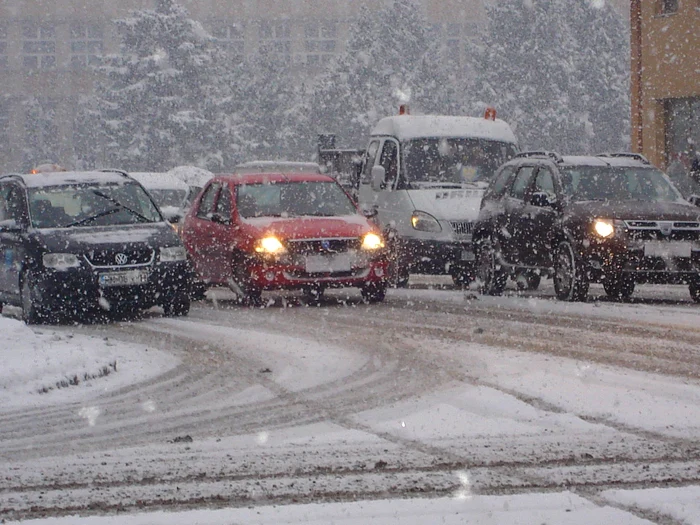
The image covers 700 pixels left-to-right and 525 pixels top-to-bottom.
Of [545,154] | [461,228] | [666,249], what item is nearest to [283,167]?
[461,228]

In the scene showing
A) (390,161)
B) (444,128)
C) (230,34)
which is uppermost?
(230,34)

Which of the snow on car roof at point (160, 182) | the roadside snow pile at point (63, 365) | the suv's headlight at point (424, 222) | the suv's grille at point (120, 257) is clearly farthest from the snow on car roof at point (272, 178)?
the snow on car roof at point (160, 182)

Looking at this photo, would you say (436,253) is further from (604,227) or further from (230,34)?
(230,34)

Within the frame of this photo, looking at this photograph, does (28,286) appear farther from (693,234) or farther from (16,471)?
(16,471)

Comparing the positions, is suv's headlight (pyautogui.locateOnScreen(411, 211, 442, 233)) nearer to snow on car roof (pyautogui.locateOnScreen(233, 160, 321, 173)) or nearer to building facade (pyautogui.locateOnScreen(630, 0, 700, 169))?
snow on car roof (pyautogui.locateOnScreen(233, 160, 321, 173))

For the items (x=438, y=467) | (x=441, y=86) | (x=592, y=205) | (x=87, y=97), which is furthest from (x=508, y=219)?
(x=87, y=97)

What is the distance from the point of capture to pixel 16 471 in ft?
22.5

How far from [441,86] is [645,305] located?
59.3m

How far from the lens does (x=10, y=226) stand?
1584cm

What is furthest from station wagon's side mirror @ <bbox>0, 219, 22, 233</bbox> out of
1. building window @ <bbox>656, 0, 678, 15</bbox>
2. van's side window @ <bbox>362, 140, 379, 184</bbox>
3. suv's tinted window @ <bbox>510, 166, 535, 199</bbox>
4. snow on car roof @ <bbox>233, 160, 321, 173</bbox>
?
building window @ <bbox>656, 0, 678, 15</bbox>

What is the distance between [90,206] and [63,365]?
234 inches

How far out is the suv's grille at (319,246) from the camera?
635 inches

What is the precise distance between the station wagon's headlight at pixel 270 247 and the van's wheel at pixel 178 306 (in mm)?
1148

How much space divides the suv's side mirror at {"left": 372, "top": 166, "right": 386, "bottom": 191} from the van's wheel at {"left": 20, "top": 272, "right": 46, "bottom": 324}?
20.2 ft
